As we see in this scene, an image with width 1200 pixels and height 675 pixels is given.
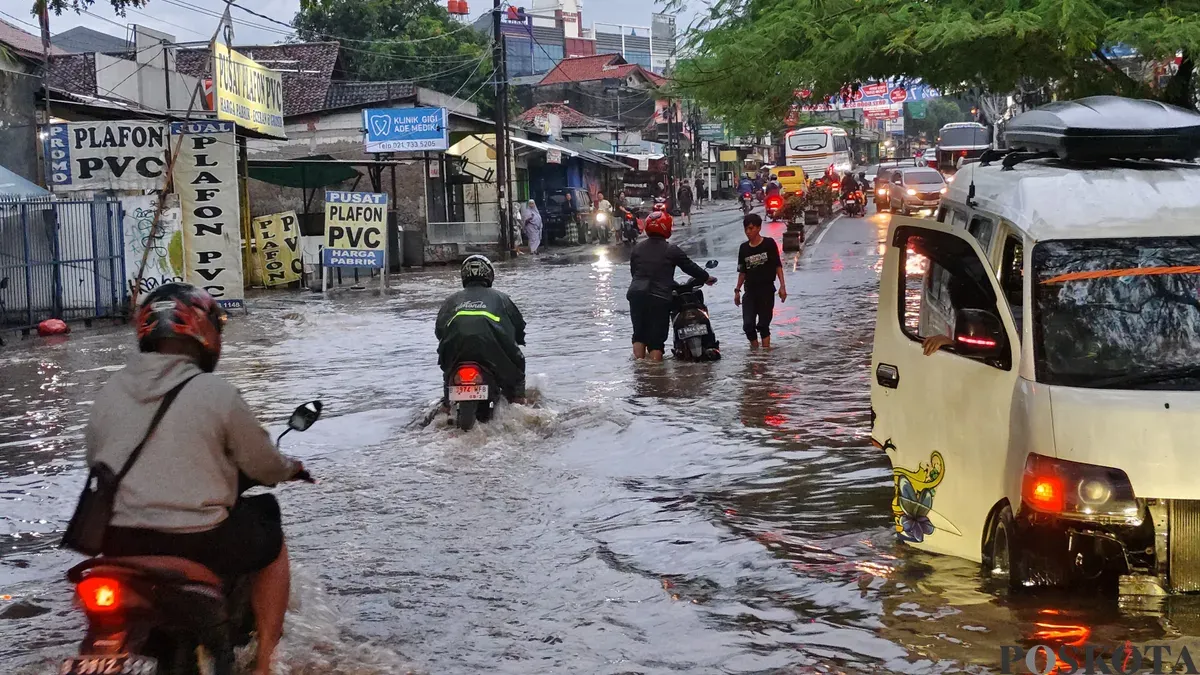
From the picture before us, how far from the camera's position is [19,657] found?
5668mm

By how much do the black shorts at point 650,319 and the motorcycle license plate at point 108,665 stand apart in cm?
1048

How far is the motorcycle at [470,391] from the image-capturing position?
999 centimetres

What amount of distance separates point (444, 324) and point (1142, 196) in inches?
224

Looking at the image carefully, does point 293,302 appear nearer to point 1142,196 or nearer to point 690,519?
point 690,519

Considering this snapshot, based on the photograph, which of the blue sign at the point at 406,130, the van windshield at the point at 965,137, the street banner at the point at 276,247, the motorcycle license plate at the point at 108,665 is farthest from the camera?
the van windshield at the point at 965,137

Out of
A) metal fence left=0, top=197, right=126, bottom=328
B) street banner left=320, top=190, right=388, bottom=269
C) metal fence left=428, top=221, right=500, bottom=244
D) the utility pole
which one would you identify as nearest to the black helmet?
metal fence left=0, top=197, right=126, bottom=328

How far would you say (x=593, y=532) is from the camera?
7703 mm

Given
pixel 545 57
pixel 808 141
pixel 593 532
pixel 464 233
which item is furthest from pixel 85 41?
pixel 593 532

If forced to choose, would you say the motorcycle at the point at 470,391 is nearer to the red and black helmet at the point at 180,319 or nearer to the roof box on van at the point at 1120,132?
the roof box on van at the point at 1120,132

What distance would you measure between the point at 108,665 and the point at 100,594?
0.23 meters

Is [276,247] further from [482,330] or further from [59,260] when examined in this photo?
[482,330]

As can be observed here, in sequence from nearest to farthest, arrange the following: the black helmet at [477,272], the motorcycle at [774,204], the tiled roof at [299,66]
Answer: the black helmet at [477,272] < the motorcycle at [774,204] < the tiled roof at [299,66]

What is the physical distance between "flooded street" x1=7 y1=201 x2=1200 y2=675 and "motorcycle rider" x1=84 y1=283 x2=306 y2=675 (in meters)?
1.37

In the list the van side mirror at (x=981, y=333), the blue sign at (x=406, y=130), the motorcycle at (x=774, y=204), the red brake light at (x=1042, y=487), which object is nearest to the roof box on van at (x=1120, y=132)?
the van side mirror at (x=981, y=333)
